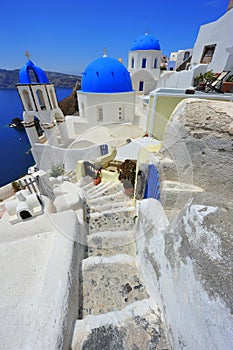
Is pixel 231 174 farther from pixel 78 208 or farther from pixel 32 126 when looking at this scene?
pixel 32 126

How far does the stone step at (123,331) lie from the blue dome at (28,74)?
11688 millimetres

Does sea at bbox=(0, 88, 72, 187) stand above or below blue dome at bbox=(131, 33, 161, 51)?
below

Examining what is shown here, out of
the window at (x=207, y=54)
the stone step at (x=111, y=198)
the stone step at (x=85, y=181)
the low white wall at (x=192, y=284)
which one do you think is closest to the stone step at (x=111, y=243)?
the low white wall at (x=192, y=284)

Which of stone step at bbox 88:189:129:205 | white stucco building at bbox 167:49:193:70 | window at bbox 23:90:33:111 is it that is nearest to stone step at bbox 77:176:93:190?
stone step at bbox 88:189:129:205

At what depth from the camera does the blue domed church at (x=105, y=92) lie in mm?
10812

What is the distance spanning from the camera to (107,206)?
4113mm

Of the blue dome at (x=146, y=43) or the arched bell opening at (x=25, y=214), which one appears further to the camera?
the blue dome at (x=146, y=43)

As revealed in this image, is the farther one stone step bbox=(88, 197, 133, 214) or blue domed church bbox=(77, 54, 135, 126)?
blue domed church bbox=(77, 54, 135, 126)

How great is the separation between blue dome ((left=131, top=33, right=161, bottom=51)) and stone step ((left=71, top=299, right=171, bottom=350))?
83.1ft

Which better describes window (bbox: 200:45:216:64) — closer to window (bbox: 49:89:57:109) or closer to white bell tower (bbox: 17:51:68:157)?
white bell tower (bbox: 17:51:68:157)

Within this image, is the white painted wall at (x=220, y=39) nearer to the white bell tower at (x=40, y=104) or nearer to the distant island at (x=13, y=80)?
the white bell tower at (x=40, y=104)

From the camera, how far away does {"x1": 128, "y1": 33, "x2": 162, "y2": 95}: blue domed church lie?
18.2 meters

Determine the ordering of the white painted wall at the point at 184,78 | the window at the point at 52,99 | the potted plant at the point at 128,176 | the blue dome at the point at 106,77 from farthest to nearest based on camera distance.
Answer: the white painted wall at the point at 184,78 → the blue dome at the point at 106,77 → the window at the point at 52,99 → the potted plant at the point at 128,176

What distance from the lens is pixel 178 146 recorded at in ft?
8.18
